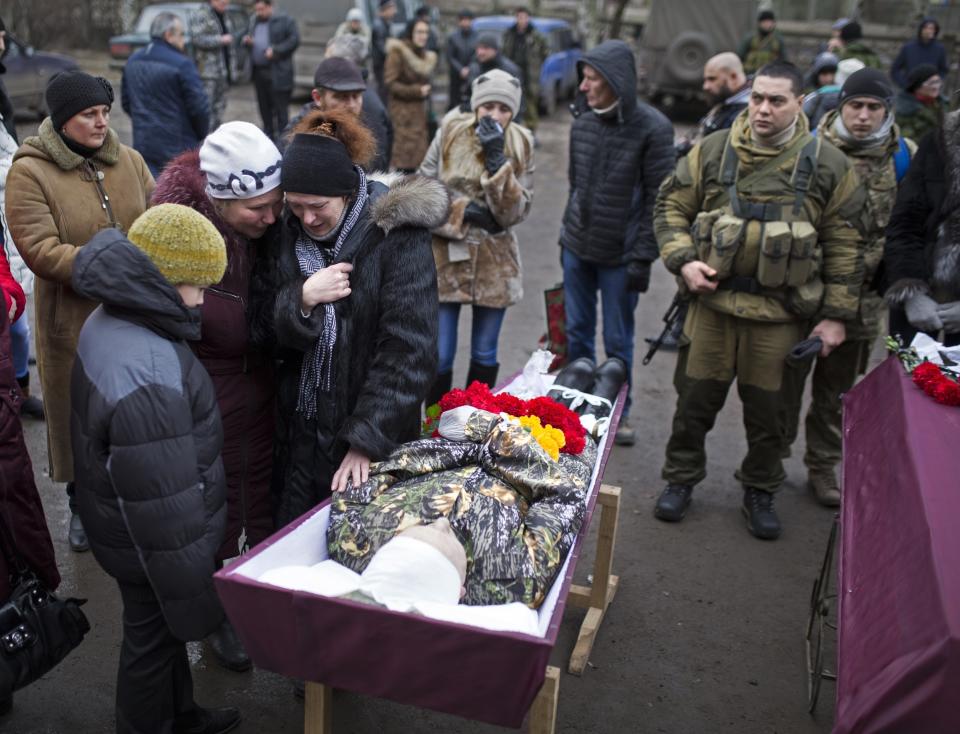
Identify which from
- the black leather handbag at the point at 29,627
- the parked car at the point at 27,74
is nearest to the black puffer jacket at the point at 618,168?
the black leather handbag at the point at 29,627

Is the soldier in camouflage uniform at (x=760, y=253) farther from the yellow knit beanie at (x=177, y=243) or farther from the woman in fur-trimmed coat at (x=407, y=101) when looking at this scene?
the woman in fur-trimmed coat at (x=407, y=101)

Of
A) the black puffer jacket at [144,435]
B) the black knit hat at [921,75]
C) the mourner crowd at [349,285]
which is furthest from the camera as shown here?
the black knit hat at [921,75]

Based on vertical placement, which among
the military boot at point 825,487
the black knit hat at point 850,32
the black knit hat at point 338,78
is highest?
the black knit hat at point 850,32

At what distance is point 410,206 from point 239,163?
535 millimetres

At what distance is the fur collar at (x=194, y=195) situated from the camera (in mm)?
2873

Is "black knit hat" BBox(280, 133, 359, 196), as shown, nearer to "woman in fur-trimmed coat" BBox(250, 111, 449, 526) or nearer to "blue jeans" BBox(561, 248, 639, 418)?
"woman in fur-trimmed coat" BBox(250, 111, 449, 526)

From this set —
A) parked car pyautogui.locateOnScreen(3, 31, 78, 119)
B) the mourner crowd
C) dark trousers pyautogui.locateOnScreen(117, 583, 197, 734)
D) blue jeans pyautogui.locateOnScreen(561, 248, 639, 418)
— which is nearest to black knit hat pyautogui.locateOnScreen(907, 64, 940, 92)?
the mourner crowd

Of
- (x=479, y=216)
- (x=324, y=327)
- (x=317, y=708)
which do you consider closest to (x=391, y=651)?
(x=317, y=708)

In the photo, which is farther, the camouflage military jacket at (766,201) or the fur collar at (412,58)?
the fur collar at (412,58)

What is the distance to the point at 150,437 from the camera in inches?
91.0

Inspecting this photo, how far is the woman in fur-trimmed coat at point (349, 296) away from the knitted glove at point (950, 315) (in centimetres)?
208

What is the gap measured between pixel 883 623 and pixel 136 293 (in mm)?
1997

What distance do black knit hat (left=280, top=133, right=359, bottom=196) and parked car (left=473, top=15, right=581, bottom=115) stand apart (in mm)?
13466

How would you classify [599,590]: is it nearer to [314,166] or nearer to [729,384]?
[729,384]
